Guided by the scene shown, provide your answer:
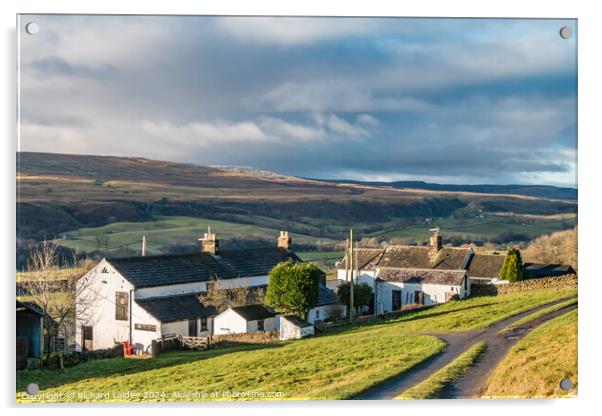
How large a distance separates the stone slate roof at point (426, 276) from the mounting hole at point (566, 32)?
5.43 meters

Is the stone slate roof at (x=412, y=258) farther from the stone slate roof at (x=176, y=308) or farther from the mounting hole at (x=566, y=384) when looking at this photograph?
the mounting hole at (x=566, y=384)

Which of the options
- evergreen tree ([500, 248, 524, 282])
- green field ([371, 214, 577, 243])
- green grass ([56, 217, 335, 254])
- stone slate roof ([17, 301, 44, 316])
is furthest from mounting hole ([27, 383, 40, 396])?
evergreen tree ([500, 248, 524, 282])

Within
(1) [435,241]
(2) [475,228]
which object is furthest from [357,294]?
(2) [475,228]

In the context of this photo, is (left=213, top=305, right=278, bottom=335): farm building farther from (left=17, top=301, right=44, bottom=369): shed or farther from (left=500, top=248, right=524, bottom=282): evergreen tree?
(left=500, top=248, right=524, bottom=282): evergreen tree

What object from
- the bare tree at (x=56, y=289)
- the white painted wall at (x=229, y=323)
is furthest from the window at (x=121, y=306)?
the white painted wall at (x=229, y=323)

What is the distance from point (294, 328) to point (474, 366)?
388 cm

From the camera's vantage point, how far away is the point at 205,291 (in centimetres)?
1584

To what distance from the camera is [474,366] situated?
499 inches

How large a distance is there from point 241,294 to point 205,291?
2.38ft

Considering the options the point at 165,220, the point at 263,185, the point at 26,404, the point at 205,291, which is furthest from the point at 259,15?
the point at 26,404

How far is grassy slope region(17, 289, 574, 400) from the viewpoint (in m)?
12.4

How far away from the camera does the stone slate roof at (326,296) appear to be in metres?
17.8

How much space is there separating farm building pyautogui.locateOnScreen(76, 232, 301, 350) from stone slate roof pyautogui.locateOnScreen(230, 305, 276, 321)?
51 cm

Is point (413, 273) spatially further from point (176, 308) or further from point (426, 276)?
point (176, 308)
